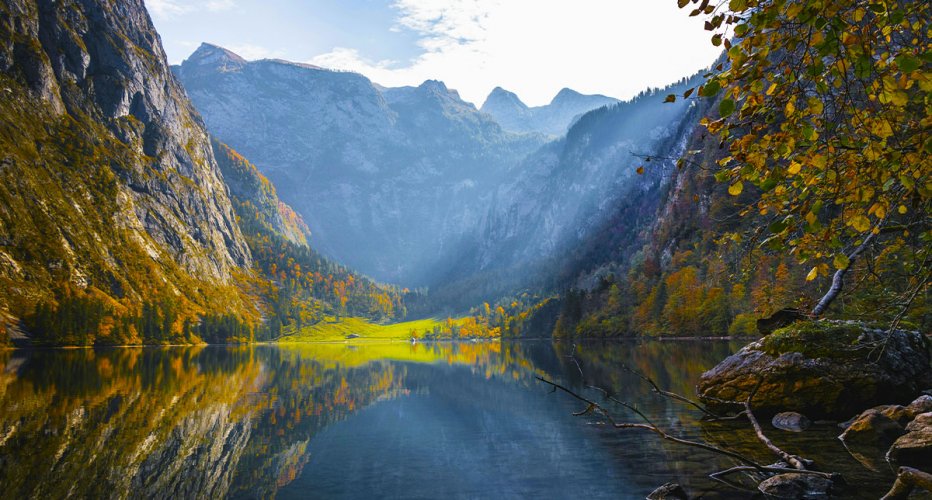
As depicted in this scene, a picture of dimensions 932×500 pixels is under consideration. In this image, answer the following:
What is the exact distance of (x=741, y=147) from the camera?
6.02 metres

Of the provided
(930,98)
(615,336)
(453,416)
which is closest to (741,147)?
(930,98)

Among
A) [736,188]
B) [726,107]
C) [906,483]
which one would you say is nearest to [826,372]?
[906,483]

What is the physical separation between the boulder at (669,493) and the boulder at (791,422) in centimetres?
1067

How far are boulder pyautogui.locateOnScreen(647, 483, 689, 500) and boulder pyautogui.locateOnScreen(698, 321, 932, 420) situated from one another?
33.2 ft

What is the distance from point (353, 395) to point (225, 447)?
22310 millimetres

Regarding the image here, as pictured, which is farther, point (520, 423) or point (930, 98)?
point (520, 423)

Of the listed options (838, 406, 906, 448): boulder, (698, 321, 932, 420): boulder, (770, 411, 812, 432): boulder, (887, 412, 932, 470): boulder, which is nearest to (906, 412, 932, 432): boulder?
(887, 412, 932, 470): boulder

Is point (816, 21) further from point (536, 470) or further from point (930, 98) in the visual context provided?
point (536, 470)

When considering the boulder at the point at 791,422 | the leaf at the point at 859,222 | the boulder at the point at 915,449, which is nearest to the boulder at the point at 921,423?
the boulder at the point at 915,449

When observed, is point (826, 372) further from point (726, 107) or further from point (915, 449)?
point (726, 107)

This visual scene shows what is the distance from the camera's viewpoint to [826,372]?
76.3 ft

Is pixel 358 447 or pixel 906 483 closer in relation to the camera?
pixel 906 483

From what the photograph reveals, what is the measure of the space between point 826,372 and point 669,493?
1419 centimetres

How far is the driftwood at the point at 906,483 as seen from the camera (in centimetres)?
995
